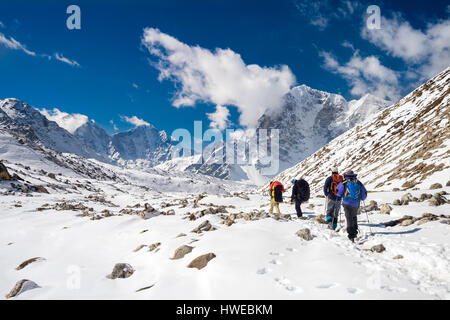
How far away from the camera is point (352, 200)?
8.91 meters

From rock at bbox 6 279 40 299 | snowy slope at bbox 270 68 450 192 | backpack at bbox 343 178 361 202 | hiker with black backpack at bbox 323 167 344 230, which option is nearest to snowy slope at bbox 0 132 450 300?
rock at bbox 6 279 40 299

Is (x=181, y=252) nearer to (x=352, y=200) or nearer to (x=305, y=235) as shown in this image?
(x=305, y=235)

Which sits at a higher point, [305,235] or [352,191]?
[352,191]

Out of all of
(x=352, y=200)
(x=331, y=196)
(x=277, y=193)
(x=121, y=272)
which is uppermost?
(x=277, y=193)

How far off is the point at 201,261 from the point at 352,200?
605 cm

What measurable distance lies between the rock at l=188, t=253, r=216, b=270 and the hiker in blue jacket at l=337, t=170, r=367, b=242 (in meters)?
5.34

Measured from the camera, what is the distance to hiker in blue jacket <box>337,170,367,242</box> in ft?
28.6

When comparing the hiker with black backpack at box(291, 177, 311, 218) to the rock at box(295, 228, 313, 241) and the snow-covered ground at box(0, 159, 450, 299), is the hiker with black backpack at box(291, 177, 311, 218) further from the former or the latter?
the rock at box(295, 228, 313, 241)

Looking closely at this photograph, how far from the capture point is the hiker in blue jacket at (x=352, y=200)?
8.70 meters

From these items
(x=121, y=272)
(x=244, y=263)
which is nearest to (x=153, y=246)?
(x=121, y=272)

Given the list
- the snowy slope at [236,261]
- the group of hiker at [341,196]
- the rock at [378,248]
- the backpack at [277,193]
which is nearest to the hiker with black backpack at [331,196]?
the group of hiker at [341,196]
